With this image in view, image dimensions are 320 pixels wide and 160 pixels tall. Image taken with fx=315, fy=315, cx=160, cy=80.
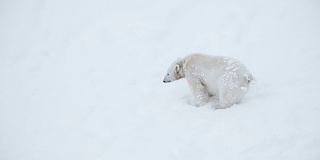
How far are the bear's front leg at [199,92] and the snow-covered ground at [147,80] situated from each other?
210 mm

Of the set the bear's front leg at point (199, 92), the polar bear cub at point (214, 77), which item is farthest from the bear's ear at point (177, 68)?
the bear's front leg at point (199, 92)

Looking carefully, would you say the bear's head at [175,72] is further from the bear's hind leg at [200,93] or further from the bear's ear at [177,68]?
the bear's hind leg at [200,93]

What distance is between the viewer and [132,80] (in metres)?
8.36

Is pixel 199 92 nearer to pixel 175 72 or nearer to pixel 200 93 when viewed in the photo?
pixel 200 93

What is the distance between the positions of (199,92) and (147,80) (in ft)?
6.32

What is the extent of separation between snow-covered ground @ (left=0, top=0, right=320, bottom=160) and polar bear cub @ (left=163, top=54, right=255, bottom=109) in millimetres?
305

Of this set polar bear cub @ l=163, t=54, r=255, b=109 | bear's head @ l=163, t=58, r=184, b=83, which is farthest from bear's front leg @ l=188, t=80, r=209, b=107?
bear's head @ l=163, t=58, r=184, b=83

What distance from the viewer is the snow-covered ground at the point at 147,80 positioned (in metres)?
5.62

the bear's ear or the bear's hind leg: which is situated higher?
the bear's ear

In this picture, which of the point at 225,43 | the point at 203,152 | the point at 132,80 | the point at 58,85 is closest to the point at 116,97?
the point at 132,80

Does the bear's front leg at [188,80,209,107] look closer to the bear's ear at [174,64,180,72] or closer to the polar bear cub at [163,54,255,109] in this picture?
the polar bear cub at [163,54,255,109]

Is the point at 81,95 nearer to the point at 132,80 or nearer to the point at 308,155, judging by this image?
the point at 132,80

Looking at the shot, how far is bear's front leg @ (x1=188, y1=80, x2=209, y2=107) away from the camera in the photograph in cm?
677

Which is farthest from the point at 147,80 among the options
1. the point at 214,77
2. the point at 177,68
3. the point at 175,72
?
the point at 214,77
